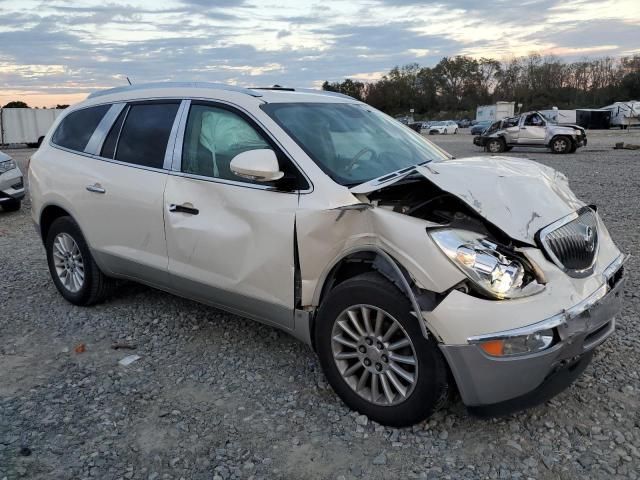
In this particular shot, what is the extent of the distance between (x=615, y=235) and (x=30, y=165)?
6707mm

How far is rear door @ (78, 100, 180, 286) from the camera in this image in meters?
4.02

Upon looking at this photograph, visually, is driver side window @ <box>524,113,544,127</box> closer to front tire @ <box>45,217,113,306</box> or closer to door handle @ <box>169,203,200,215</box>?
front tire @ <box>45,217,113,306</box>

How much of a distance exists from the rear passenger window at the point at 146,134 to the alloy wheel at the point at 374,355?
1.87 meters

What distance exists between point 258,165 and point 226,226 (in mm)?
544

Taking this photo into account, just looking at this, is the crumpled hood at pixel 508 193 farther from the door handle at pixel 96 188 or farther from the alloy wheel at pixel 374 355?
the door handle at pixel 96 188

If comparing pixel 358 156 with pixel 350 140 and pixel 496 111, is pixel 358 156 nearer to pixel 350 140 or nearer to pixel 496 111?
pixel 350 140

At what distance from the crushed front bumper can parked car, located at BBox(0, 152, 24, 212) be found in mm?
9371

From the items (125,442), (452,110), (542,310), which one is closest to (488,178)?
(542,310)

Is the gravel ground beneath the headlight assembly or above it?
beneath

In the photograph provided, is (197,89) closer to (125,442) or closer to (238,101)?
(238,101)

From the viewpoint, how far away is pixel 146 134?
4.23 meters

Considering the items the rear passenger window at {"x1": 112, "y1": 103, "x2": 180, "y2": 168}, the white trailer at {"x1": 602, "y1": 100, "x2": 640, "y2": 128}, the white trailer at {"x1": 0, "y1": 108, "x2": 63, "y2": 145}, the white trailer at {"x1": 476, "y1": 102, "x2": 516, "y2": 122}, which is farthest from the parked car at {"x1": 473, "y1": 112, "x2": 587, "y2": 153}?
the white trailer at {"x1": 602, "y1": 100, "x2": 640, "y2": 128}

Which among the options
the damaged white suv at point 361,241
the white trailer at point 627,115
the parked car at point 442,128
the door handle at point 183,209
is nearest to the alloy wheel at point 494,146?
the damaged white suv at point 361,241

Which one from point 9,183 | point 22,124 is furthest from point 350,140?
point 22,124
